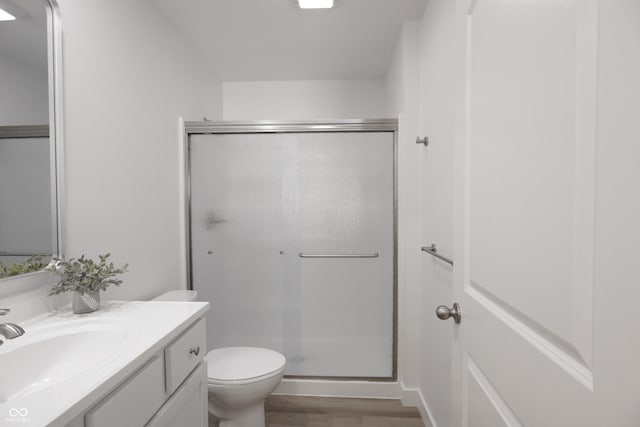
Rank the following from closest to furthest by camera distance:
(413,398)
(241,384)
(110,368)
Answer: (110,368) < (241,384) < (413,398)

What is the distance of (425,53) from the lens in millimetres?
1923

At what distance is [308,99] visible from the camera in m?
3.08

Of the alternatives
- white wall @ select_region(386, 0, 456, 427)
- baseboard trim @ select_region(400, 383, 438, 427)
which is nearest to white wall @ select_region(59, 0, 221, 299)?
white wall @ select_region(386, 0, 456, 427)

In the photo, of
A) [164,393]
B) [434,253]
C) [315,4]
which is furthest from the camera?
[315,4]

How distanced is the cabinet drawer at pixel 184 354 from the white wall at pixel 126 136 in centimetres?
55

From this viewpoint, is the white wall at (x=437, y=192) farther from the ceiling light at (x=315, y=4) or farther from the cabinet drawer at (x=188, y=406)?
the cabinet drawer at (x=188, y=406)

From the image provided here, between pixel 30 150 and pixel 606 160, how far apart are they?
151 centimetres

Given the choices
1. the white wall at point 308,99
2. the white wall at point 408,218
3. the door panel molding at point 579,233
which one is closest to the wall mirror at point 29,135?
the door panel molding at point 579,233

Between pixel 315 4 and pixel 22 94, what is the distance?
1.41 meters

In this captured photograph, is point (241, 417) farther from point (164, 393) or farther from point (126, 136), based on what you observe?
point (126, 136)

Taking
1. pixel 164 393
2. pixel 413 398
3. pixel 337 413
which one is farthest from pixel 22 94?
pixel 413 398

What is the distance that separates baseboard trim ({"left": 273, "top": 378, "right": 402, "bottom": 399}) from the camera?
221 cm

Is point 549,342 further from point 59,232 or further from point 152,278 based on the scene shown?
point 152,278

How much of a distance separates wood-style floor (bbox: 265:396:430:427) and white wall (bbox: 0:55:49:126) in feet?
6.03
